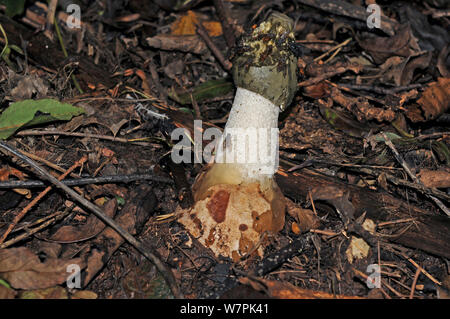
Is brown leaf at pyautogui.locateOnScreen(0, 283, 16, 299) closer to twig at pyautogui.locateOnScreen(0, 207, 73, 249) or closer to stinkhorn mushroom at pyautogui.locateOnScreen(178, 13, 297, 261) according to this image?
twig at pyautogui.locateOnScreen(0, 207, 73, 249)

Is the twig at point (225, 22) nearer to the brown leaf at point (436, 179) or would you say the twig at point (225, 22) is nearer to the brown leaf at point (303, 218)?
the brown leaf at point (303, 218)

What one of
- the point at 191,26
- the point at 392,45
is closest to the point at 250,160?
the point at 191,26

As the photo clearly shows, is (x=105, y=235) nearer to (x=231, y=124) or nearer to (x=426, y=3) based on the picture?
(x=231, y=124)

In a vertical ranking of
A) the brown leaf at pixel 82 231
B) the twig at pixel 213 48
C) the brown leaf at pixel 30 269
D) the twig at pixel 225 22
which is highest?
the twig at pixel 225 22

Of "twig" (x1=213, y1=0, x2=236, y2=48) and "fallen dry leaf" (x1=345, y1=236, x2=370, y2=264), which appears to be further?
"twig" (x1=213, y1=0, x2=236, y2=48)

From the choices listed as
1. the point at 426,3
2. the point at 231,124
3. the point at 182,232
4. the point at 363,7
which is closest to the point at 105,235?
the point at 182,232

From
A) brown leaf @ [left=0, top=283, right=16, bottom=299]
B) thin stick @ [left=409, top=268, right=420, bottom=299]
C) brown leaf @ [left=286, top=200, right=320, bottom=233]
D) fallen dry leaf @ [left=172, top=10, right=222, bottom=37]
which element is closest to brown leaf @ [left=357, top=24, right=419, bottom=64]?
fallen dry leaf @ [left=172, top=10, right=222, bottom=37]

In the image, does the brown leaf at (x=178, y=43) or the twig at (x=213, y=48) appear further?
the brown leaf at (x=178, y=43)

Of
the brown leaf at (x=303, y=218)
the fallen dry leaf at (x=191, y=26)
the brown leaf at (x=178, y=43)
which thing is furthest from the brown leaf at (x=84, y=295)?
the fallen dry leaf at (x=191, y=26)
